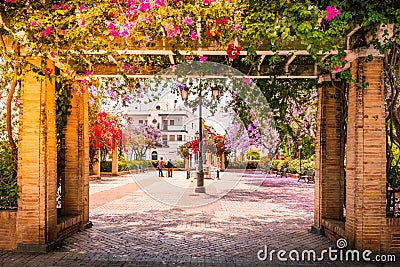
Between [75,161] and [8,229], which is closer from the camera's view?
[8,229]

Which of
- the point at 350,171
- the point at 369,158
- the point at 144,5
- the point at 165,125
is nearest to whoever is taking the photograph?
the point at 144,5

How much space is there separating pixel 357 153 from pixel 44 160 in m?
4.93

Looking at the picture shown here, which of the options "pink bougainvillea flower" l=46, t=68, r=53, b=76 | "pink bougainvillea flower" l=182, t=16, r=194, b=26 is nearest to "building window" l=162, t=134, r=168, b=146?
"pink bougainvillea flower" l=46, t=68, r=53, b=76

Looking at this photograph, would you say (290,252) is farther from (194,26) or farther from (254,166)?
(254,166)

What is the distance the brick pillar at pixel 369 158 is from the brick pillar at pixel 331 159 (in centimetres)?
173

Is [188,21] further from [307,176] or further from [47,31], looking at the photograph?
[307,176]

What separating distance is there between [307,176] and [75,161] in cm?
1931

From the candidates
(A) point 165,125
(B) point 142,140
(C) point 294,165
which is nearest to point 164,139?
(A) point 165,125

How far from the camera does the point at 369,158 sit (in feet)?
22.2

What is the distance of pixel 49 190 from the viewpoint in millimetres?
7117

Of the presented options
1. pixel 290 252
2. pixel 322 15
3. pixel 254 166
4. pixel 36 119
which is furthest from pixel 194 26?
pixel 254 166

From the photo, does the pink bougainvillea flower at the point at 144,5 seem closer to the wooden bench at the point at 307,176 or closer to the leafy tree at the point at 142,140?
the wooden bench at the point at 307,176

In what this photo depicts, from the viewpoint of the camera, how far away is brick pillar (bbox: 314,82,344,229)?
28.5ft

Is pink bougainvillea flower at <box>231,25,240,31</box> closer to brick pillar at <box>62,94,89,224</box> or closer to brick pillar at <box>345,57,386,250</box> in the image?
brick pillar at <box>345,57,386,250</box>
